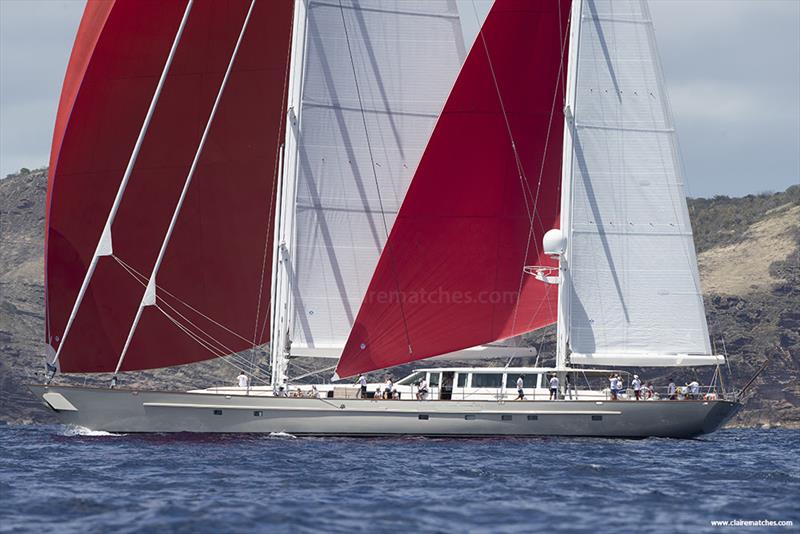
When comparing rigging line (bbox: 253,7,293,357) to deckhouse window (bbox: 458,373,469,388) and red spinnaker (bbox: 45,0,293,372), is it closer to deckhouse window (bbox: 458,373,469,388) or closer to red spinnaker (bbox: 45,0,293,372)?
red spinnaker (bbox: 45,0,293,372)

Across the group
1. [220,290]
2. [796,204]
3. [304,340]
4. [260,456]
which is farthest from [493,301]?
[796,204]

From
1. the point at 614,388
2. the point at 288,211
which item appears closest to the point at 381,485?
the point at 614,388

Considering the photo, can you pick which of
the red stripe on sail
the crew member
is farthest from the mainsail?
the crew member

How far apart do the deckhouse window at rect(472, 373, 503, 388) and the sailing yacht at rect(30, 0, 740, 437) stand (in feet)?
0.15

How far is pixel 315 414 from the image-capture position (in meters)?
36.6

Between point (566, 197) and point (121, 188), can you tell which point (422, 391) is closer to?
point (566, 197)

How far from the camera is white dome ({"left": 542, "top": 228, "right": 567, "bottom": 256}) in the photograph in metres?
38.0

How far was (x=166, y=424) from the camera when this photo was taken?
36594mm

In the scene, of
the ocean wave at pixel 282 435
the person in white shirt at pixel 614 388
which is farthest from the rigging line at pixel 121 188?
the person in white shirt at pixel 614 388

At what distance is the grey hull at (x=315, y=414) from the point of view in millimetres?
36500

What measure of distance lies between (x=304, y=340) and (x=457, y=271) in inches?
195

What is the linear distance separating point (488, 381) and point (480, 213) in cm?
495

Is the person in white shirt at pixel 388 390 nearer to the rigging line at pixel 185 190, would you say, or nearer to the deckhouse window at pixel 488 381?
the deckhouse window at pixel 488 381

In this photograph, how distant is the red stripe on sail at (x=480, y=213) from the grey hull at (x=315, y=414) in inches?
61.7
